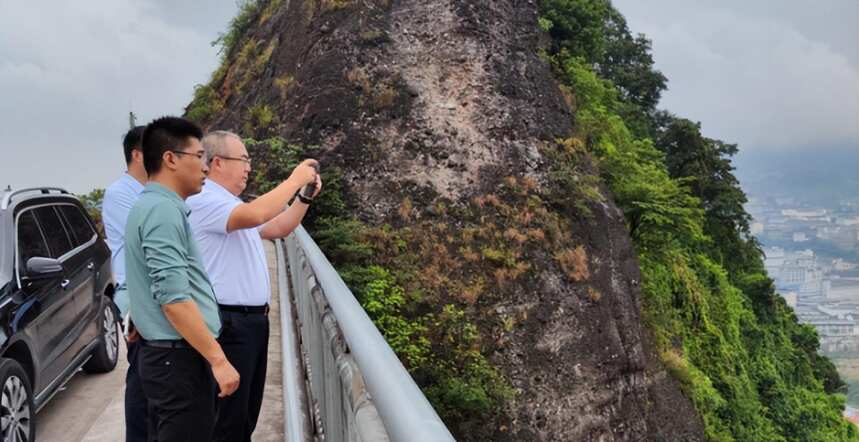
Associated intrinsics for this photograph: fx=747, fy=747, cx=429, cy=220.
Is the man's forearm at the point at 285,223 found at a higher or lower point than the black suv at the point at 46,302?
higher

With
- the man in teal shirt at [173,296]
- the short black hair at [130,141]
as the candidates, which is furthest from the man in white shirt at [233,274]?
the short black hair at [130,141]

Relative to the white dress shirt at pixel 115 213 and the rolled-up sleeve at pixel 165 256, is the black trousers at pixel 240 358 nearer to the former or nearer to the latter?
the rolled-up sleeve at pixel 165 256

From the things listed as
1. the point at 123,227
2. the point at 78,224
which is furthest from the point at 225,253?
the point at 78,224

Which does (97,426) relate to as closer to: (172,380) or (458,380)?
(172,380)

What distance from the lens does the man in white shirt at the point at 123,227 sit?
371cm

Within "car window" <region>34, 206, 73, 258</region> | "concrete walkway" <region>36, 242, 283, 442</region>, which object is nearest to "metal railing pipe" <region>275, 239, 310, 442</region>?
"concrete walkway" <region>36, 242, 283, 442</region>

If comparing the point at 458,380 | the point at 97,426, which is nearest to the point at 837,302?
the point at 458,380

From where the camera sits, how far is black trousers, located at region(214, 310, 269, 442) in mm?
3828

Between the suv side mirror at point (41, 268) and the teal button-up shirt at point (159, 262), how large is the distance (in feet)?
8.10

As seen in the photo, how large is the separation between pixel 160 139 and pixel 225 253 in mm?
848

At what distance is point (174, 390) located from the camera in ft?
10.2

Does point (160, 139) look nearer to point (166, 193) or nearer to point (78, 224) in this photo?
point (166, 193)

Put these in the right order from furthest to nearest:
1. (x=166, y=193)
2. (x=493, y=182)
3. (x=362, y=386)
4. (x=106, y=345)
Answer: (x=493, y=182), (x=106, y=345), (x=166, y=193), (x=362, y=386)

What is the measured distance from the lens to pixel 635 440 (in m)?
20.1
